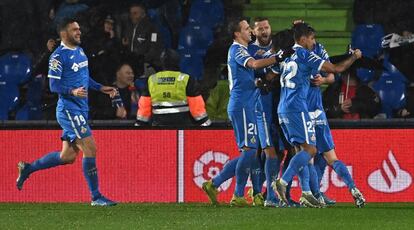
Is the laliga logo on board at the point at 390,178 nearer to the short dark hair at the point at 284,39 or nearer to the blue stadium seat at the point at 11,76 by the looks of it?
the short dark hair at the point at 284,39

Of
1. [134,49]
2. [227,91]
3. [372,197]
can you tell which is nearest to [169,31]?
[134,49]

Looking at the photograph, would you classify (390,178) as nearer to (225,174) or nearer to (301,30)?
(225,174)

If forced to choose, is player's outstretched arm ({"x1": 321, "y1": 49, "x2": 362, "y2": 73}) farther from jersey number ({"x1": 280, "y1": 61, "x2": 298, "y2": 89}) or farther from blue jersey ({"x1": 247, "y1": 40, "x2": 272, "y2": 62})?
blue jersey ({"x1": 247, "y1": 40, "x2": 272, "y2": 62})

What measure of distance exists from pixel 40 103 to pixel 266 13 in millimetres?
3590

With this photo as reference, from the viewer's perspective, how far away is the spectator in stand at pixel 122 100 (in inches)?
626

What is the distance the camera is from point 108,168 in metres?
14.4

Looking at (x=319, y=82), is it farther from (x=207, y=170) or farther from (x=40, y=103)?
(x=40, y=103)

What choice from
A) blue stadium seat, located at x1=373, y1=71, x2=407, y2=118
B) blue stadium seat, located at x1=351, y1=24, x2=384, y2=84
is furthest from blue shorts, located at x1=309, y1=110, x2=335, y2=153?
blue stadium seat, located at x1=351, y1=24, x2=384, y2=84

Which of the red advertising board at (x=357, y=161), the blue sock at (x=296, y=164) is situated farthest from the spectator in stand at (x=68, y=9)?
the blue sock at (x=296, y=164)

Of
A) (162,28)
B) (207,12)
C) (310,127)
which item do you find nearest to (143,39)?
(162,28)

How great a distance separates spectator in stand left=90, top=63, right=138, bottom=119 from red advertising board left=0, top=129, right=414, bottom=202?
54.1 inches

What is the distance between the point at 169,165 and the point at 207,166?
17.0 inches

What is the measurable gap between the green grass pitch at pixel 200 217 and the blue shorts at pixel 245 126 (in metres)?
0.67

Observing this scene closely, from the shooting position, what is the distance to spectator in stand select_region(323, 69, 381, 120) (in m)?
15.2
